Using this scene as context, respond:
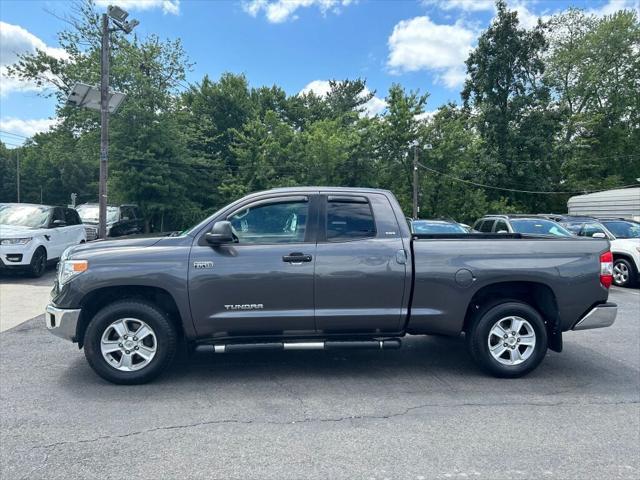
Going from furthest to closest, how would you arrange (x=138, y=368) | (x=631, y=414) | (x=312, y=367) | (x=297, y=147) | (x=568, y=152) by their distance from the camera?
(x=568, y=152) < (x=297, y=147) < (x=312, y=367) < (x=138, y=368) < (x=631, y=414)

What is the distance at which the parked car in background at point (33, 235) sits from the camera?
10.5 meters

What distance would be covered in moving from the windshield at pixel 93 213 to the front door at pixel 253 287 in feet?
49.2

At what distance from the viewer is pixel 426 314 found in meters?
4.67

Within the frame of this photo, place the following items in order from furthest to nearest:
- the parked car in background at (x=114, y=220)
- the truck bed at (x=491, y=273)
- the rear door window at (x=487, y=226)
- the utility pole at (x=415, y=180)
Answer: the utility pole at (x=415, y=180)
the parked car in background at (x=114, y=220)
the rear door window at (x=487, y=226)
the truck bed at (x=491, y=273)

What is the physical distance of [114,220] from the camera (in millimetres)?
18125

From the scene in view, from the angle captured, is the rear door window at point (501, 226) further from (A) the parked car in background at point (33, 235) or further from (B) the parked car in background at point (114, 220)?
(B) the parked car in background at point (114, 220)

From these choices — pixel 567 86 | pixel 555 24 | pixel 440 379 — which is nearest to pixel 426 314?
pixel 440 379

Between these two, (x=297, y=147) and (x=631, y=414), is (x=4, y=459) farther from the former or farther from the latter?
(x=297, y=147)

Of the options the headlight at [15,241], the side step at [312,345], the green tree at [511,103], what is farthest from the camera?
the green tree at [511,103]

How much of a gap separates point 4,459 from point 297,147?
26.7 meters

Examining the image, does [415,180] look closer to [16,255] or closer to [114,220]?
[114,220]

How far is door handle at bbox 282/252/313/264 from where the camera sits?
452 centimetres

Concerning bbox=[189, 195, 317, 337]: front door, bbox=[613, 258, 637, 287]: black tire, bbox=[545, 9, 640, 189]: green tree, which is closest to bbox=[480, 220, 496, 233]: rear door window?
bbox=[613, 258, 637, 287]: black tire

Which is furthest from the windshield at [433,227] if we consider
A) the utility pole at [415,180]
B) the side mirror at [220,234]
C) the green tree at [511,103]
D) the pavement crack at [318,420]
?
the green tree at [511,103]
